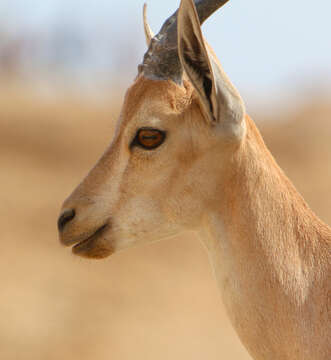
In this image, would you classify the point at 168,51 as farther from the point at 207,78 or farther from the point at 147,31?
the point at 147,31

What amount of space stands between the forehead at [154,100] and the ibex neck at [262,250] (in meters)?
0.60

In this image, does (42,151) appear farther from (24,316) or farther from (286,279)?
(286,279)

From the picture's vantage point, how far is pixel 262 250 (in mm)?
5395

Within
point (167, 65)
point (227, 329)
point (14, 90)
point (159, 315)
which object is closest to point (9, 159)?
point (14, 90)

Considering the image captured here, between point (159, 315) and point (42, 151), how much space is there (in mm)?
7461

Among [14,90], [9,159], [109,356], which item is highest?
[14,90]

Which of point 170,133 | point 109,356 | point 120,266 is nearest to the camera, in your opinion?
point 170,133

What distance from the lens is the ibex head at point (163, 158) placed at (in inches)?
215

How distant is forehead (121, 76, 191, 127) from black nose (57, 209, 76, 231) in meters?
0.78

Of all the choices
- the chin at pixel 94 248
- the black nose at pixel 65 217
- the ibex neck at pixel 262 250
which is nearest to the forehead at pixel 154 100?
the ibex neck at pixel 262 250

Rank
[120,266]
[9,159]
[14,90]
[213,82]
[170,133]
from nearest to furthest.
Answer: [213,82] < [170,133] < [120,266] < [9,159] < [14,90]

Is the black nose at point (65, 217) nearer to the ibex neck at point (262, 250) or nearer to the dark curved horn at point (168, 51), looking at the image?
the ibex neck at point (262, 250)

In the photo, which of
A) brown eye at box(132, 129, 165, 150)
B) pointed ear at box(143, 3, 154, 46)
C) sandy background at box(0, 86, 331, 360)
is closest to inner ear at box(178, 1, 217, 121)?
brown eye at box(132, 129, 165, 150)

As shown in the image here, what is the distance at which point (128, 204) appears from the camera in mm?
5699
